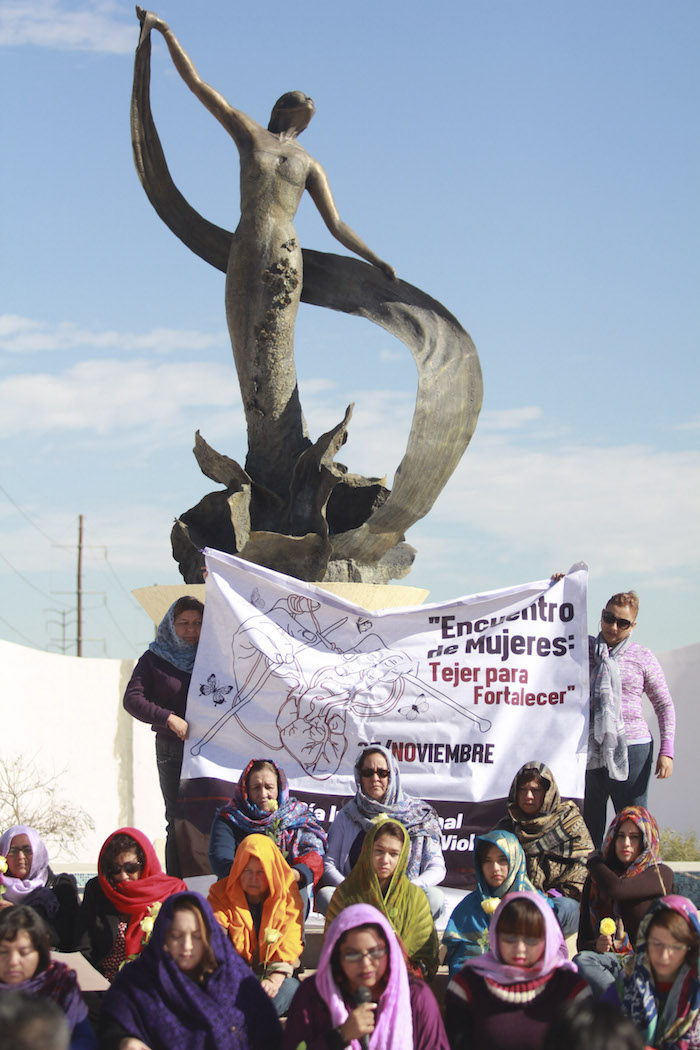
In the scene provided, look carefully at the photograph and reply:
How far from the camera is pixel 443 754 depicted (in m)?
5.98

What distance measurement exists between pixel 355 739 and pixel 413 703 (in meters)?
0.31

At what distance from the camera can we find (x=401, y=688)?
20.0ft

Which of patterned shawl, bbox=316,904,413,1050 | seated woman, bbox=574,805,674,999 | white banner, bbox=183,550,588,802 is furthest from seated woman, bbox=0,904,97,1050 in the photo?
white banner, bbox=183,550,588,802

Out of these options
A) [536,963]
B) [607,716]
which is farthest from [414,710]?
[536,963]

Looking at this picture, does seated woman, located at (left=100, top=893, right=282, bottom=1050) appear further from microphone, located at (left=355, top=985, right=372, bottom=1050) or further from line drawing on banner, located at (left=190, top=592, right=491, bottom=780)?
line drawing on banner, located at (left=190, top=592, right=491, bottom=780)

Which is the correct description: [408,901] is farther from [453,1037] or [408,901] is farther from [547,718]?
[547,718]

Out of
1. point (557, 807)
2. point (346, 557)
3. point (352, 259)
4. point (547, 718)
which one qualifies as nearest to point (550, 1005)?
point (557, 807)

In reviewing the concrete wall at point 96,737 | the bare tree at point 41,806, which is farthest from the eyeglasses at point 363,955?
the concrete wall at point 96,737

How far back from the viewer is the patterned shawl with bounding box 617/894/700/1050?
3.58m

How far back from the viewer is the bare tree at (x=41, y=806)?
41.0 feet

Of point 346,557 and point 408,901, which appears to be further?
point 346,557

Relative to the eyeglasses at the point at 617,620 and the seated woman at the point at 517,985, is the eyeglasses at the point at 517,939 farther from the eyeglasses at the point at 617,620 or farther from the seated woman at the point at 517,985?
the eyeglasses at the point at 617,620

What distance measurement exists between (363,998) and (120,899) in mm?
1387

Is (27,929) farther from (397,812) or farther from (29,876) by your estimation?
(397,812)
